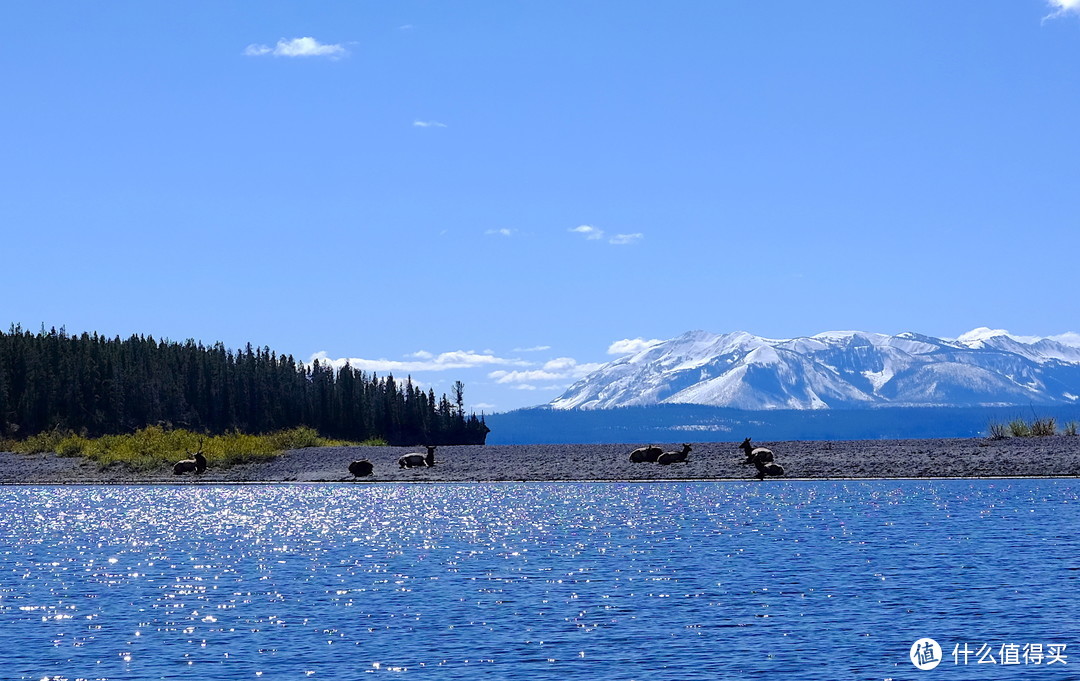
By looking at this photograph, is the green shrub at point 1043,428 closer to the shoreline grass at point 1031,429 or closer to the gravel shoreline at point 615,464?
the shoreline grass at point 1031,429

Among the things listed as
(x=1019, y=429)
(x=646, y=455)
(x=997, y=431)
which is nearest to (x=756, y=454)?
(x=646, y=455)

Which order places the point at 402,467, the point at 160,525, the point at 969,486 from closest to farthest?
the point at 160,525 < the point at 969,486 < the point at 402,467

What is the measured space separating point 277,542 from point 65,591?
13.3 metres

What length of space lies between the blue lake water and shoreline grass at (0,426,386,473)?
33.2 m

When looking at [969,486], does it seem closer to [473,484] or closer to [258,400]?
[473,484]

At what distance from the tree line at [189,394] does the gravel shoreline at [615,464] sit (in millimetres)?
49686

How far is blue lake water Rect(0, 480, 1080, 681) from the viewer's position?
74.7 ft

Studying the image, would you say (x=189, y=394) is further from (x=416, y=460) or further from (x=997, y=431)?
(x=997, y=431)

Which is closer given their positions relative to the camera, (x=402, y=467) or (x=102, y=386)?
(x=402, y=467)

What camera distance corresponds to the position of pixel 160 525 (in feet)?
179

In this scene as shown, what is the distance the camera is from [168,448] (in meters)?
98.8

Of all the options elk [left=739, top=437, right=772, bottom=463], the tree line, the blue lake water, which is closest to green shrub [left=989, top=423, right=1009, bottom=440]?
elk [left=739, top=437, right=772, bottom=463]

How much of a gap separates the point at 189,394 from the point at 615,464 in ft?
314

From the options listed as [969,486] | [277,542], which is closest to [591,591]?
[277,542]
